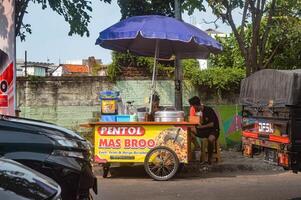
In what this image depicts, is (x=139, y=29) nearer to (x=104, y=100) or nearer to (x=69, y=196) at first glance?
(x=104, y=100)

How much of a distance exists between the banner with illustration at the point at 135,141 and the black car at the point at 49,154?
4.51 meters

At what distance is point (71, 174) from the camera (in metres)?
6.20

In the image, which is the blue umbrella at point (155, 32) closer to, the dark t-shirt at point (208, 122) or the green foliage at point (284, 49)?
the dark t-shirt at point (208, 122)

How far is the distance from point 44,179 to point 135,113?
7.32 metres

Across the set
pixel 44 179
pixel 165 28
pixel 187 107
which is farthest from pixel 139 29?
pixel 44 179

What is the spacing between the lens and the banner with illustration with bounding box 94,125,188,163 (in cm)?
1109

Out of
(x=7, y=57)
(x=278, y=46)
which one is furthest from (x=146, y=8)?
(x=7, y=57)

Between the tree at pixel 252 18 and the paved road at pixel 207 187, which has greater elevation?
the tree at pixel 252 18

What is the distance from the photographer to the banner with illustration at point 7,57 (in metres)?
9.79

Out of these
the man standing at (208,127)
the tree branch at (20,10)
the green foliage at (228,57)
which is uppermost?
the tree branch at (20,10)

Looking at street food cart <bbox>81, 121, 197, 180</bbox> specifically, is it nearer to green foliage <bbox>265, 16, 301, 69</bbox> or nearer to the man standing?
the man standing

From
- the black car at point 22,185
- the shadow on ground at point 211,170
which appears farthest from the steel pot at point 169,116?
the black car at point 22,185

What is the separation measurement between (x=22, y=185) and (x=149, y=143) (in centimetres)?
754

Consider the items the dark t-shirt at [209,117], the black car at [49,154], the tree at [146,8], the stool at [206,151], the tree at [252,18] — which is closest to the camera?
the black car at [49,154]
